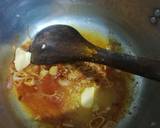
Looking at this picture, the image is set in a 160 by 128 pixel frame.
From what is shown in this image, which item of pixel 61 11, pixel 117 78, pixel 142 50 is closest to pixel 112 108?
pixel 117 78

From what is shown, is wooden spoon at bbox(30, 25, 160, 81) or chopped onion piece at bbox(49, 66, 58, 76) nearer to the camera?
wooden spoon at bbox(30, 25, 160, 81)

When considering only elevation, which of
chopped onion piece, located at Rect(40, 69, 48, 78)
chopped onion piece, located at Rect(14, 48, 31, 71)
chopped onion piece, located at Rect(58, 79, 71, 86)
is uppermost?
chopped onion piece, located at Rect(14, 48, 31, 71)

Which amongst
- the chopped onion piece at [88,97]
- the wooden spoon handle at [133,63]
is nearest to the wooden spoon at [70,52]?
the wooden spoon handle at [133,63]

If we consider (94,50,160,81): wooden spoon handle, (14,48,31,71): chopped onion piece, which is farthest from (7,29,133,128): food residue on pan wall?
(94,50,160,81): wooden spoon handle

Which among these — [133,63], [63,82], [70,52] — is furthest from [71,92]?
[133,63]

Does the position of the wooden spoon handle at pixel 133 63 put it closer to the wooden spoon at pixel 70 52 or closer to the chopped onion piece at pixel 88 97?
the wooden spoon at pixel 70 52

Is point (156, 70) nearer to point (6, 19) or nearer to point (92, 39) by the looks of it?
point (92, 39)

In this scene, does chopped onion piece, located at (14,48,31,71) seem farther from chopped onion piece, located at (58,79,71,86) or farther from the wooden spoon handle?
the wooden spoon handle

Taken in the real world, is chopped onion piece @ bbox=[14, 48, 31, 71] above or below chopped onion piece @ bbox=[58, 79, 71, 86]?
above
